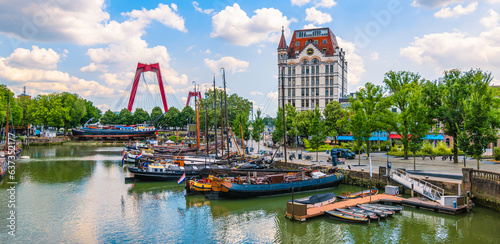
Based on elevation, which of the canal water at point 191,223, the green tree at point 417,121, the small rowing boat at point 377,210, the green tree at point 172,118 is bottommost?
the canal water at point 191,223

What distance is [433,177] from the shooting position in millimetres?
30672

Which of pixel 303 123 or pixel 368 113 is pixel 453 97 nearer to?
pixel 368 113

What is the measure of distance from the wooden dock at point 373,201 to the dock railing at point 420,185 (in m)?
0.72

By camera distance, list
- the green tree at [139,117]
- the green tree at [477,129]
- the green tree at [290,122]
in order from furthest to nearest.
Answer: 1. the green tree at [139,117]
2. the green tree at [290,122]
3. the green tree at [477,129]

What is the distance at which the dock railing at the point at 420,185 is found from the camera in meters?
26.6

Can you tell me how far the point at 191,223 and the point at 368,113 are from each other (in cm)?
3375

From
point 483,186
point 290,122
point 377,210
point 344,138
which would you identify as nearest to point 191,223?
point 377,210

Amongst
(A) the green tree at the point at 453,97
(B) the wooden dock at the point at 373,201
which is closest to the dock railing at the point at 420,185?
(B) the wooden dock at the point at 373,201

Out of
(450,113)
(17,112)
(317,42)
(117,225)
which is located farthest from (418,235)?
(17,112)

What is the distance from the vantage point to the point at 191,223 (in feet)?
77.3

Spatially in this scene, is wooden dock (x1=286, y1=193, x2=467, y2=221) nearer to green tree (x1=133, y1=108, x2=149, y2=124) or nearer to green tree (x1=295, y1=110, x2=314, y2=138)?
green tree (x1=295, y1=110, x2=314, y2=138)

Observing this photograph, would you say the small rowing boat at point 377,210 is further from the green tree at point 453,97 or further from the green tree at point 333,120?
the green tree at point 333,120

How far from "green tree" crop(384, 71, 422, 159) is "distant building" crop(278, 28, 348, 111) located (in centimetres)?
4401

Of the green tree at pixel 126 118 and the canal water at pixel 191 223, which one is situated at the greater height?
the green tree at pixel 126 118
